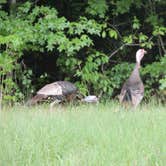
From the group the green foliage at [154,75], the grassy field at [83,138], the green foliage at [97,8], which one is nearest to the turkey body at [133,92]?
the green foliage at [154,75]

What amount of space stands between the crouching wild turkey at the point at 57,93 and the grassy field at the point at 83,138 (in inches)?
108

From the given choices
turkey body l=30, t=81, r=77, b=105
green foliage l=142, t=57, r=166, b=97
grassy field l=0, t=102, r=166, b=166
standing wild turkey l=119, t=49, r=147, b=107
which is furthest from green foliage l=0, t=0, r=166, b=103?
grassy field l=0, t=102, r=166, b=166

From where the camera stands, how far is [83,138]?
5.52m

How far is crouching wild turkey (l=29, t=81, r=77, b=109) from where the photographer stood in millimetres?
10070

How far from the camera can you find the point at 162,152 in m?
4.84

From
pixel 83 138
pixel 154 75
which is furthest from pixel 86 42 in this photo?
pixel 83 138

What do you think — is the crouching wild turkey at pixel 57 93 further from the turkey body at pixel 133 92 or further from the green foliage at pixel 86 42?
the turkey body at pixel 133 92

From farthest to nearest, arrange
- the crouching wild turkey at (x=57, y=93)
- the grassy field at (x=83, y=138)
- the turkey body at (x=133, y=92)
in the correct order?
1. the crouching wild turkey at (x=57, y=93)
2. the turkey body at (x=133, y=92)
3. the grassy field at (x=83, y=138)

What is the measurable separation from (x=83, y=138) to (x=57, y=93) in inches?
182

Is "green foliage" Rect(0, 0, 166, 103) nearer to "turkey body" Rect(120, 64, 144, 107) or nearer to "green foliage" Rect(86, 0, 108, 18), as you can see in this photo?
"green foliage" Rect(86, 0, 108, 18)

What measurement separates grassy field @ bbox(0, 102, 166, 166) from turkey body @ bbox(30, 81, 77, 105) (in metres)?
2.74

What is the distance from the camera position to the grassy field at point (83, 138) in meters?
4.71

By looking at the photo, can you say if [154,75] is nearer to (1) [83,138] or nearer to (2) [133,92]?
(2) [133,92]

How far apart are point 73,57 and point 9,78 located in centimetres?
170
